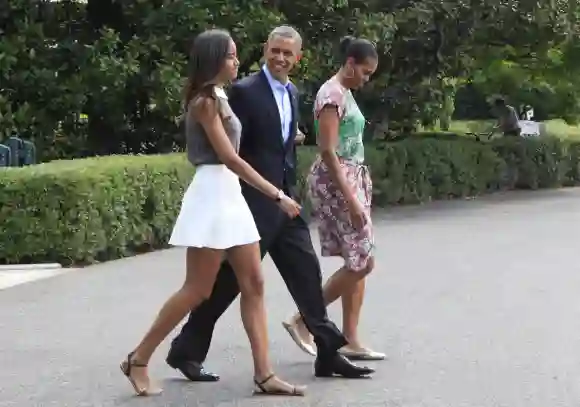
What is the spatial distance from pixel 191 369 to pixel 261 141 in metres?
1.25

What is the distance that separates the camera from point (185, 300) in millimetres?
5855

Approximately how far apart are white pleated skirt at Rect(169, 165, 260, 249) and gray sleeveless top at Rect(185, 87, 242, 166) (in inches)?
1.8

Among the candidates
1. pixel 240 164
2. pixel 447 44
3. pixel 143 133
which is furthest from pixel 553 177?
pixel 240 164

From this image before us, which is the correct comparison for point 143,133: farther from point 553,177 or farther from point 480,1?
point 553,177

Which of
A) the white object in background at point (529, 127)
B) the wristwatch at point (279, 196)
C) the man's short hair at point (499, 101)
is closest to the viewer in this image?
the wristwatch at point (279, 196)

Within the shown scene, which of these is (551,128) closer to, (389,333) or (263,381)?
(389,333)

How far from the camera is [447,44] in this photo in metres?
18.8

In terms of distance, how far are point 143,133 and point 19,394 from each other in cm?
1113

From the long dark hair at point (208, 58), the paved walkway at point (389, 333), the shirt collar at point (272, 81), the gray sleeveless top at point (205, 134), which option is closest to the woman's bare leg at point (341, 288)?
the paved walkway at point (389, 333)

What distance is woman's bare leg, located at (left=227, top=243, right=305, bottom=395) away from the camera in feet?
19.1

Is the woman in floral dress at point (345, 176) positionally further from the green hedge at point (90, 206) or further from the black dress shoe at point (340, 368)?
the green hedge at point (90, 206)

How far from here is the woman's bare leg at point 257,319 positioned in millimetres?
5836

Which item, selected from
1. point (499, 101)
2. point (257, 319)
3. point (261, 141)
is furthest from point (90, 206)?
point (499, 101)

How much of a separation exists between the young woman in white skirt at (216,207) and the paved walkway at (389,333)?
1.35 ft
